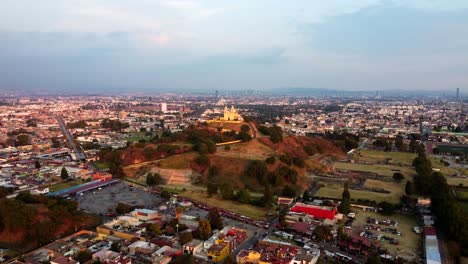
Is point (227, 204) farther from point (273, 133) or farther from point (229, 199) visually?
point (273, 133)

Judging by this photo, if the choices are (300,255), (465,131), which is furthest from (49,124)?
(465,131)

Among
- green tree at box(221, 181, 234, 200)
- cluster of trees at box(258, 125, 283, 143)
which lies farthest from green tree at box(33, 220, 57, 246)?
cluster of trees at box(258, 125, 283, 143)

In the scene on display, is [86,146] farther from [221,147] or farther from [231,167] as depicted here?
[231,167]

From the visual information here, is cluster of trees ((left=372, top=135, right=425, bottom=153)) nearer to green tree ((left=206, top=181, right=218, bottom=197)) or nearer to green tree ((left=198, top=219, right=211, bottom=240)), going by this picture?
green tree ((left=206, top=181, right=218, bottom=197))

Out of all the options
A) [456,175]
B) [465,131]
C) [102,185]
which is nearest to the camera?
[102,185]

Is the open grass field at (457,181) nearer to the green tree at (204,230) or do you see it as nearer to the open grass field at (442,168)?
the open grass field at (442,168)

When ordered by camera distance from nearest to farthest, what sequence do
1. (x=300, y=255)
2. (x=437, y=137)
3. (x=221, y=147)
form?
(x=300, y=255) → (x=221, y=147) → (x=437, y=137)

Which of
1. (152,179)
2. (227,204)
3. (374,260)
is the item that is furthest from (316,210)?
(152,179)

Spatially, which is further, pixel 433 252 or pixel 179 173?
pixel 179 173
